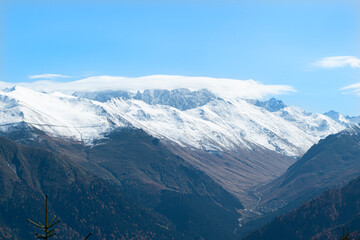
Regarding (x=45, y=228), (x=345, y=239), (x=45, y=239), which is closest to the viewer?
(x=45, y=228)

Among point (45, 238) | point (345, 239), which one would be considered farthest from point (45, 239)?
point (345, 239)

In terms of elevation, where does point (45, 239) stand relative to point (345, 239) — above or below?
above

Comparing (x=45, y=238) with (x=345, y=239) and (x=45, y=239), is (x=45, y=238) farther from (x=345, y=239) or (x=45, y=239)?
(x=345, y=239)

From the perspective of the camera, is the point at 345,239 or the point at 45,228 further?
the point at 345,239

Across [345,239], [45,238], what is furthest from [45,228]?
[345,239]

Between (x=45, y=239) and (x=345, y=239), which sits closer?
(x=45, y=239)

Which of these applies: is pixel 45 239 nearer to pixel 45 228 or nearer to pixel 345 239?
pixel 45 228

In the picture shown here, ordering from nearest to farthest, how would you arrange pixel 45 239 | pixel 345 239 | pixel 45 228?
pixel 45 228 → pixel 45 239 → pixel 345 239

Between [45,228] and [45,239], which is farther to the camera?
[45,239]
